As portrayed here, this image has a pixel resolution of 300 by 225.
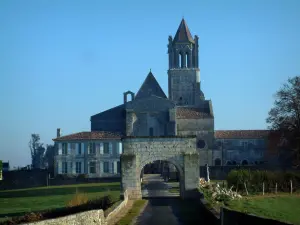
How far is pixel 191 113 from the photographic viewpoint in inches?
2817

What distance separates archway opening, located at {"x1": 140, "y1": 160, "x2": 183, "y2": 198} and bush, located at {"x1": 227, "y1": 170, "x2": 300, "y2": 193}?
3.71m

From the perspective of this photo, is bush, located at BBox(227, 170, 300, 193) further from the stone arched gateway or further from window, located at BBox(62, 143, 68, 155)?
window, located at BBox(62, 143, 68, 155)

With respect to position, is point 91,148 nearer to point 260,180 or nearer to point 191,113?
point 191,113

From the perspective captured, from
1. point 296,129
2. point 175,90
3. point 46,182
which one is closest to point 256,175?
point 296,129

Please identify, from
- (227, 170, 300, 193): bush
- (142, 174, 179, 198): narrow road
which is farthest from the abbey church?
(227, 170, 300, 193): bush

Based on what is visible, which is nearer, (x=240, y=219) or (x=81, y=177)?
(x=240, y=219)

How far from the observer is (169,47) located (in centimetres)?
8381

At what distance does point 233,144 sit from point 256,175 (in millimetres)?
36728

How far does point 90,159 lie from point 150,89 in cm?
1741

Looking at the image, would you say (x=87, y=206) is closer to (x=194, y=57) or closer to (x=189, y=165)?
(x=189, y=165)

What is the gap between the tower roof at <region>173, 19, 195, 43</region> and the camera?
82188 mm

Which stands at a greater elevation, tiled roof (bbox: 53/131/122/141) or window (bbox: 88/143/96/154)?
tiled roof (bbox: 53/131/122/141)

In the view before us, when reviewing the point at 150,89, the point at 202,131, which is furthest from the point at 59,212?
the point at 150,89

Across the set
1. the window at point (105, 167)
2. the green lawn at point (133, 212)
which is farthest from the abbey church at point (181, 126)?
the green lawn at point (133, 212)
